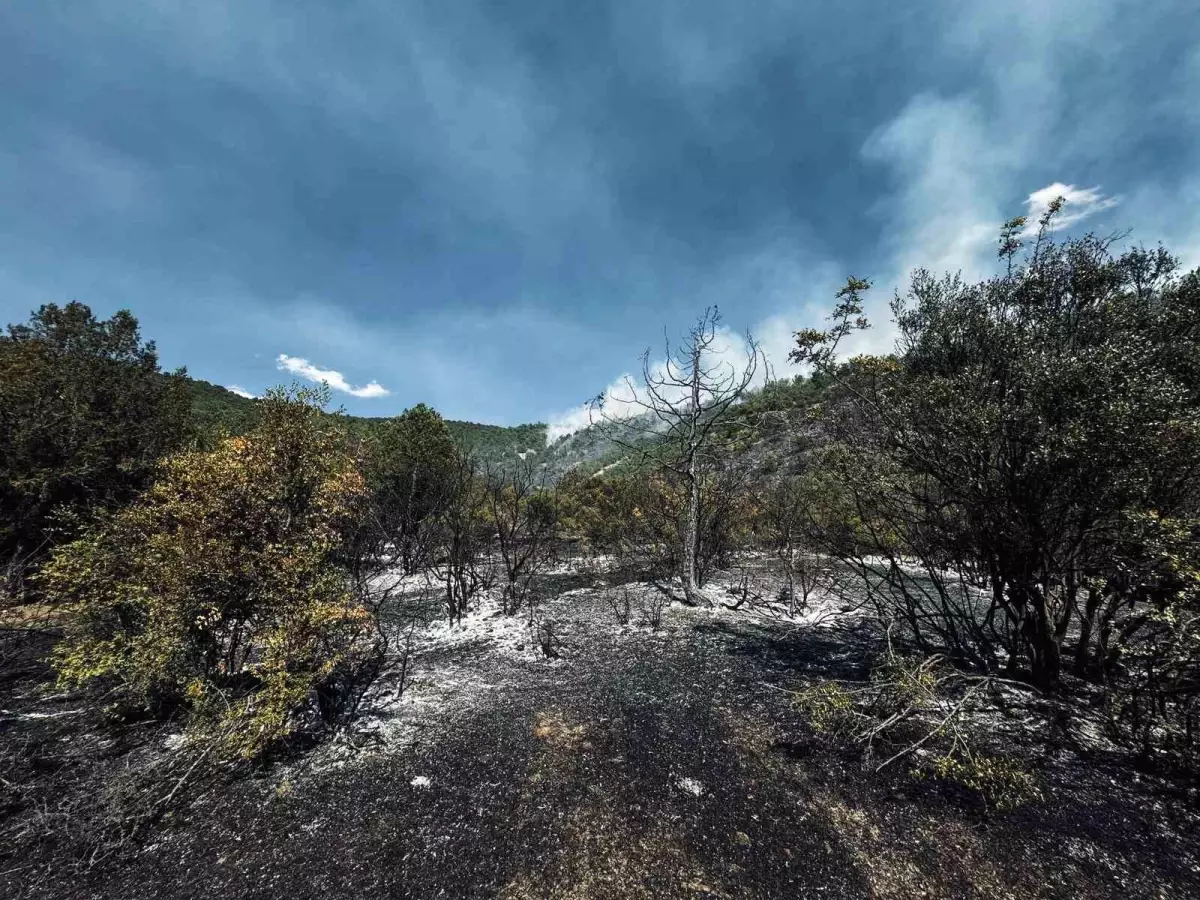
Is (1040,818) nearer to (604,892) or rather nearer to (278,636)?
(604,892)

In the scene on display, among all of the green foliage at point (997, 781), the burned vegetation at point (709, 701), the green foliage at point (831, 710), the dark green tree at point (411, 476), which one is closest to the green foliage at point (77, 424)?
the burned vegetation at point (709, 701)

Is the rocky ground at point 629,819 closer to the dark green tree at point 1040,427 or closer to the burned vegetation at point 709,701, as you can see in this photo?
the burned vegetation at point 709,701

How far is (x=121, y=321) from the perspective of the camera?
54.5 ft

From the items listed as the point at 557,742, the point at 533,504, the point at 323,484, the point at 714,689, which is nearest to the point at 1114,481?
the point at 714,689

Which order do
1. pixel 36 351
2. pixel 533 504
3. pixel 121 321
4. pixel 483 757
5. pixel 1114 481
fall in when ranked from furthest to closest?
pixel 533 504 < pixel 121 321 < pixel 36 351 < pixel 483 757 < pixel 1114 481

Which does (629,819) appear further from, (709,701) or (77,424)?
(77,424)

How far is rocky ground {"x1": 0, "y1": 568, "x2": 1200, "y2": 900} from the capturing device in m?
3.78

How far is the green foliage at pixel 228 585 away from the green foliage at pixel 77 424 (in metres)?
6.91

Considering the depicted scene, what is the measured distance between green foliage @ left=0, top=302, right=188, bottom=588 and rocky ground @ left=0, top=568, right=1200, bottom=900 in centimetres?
804

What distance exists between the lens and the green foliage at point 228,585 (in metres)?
5.29

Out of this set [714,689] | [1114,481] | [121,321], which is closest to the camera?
[1114,481]

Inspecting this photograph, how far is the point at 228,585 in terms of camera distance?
18.1ft

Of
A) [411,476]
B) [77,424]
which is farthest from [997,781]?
[411,476]

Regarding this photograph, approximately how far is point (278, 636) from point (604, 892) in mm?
4181
